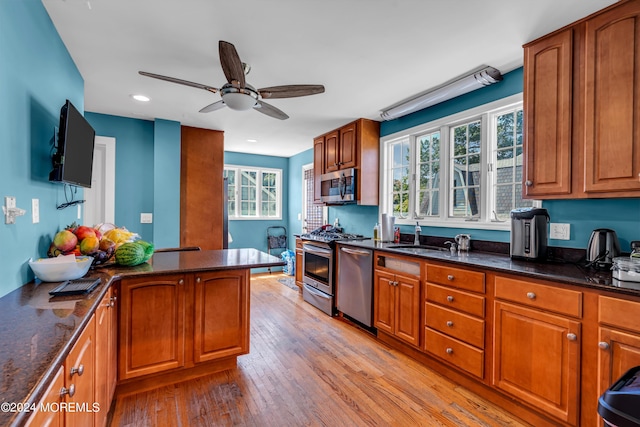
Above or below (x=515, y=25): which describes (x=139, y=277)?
below

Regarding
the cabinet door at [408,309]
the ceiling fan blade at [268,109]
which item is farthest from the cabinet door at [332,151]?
the cabinet door at [408,309]

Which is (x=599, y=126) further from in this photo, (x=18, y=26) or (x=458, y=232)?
(x=18, y=26)

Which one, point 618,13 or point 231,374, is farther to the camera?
point 231,374

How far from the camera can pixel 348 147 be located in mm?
4051

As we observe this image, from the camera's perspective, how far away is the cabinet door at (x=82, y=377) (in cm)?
97

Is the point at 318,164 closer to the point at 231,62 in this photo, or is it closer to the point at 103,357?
the point at 231,62

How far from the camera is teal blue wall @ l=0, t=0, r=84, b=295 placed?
1366 mm

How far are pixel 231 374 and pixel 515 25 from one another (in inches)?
126

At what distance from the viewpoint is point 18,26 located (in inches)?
57.9

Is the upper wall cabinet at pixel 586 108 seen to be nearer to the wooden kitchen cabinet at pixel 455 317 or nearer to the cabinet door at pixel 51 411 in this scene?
the wooden kitchen cabinet at pixel 455 317

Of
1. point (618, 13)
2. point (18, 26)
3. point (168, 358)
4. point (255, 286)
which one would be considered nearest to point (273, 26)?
point (18, 26)

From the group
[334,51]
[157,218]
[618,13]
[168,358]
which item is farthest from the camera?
[157,218]

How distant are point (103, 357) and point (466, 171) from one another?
319 cm

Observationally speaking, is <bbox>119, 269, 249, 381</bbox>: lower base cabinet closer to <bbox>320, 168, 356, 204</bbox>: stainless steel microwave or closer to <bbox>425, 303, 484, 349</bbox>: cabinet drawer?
<bbox>425, 303, 484, 349</bbox>: cabinet drawer
